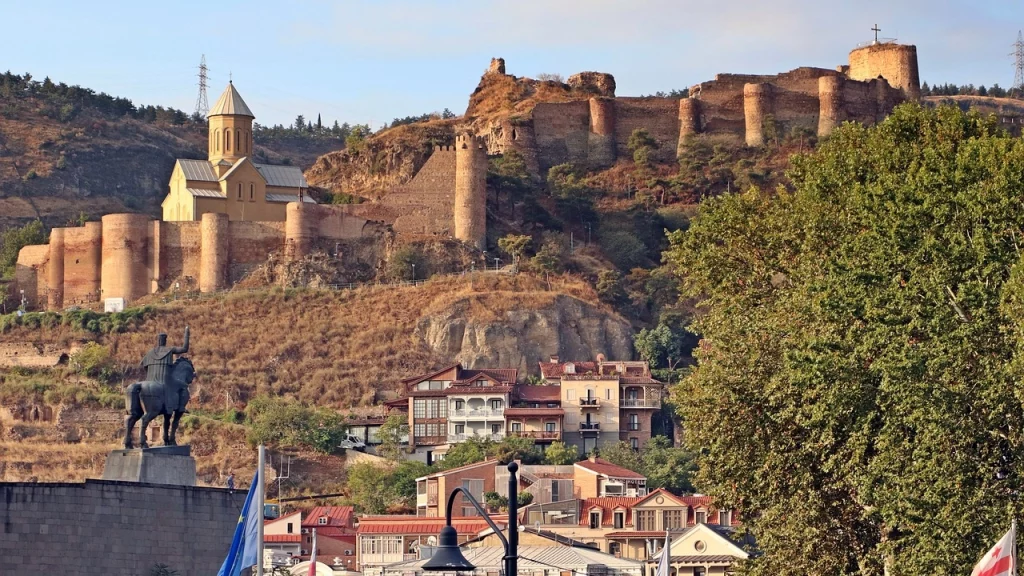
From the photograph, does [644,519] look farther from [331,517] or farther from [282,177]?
[282,177]

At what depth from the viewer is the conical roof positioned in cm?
10950

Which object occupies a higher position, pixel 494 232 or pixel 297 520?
pixel 494 232

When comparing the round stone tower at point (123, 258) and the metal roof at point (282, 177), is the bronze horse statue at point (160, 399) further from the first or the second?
the metal roof at point (282, 177)

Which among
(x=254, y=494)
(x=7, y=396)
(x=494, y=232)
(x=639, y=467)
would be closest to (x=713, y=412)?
(x=254, y=494)

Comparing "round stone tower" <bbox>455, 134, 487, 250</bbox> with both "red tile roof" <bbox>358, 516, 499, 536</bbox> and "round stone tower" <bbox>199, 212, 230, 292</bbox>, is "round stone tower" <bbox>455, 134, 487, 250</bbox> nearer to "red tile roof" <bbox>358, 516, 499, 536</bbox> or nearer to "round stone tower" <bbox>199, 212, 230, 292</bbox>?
"round stone tower" <bbox>199, 212, 230, 292</bbox>

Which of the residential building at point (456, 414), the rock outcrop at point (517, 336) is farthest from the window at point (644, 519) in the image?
the rock outcrop at point (517, 336)

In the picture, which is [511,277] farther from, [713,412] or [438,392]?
[713,412]

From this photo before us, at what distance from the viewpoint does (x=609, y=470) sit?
275 ft

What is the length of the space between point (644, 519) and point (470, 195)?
3433cm

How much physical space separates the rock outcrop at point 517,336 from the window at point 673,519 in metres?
27.1

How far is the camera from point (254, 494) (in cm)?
3008

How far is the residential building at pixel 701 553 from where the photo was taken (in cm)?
6575

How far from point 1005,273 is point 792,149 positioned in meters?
83.9

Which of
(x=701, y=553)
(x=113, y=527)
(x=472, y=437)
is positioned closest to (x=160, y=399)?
(x=113, y=527)
